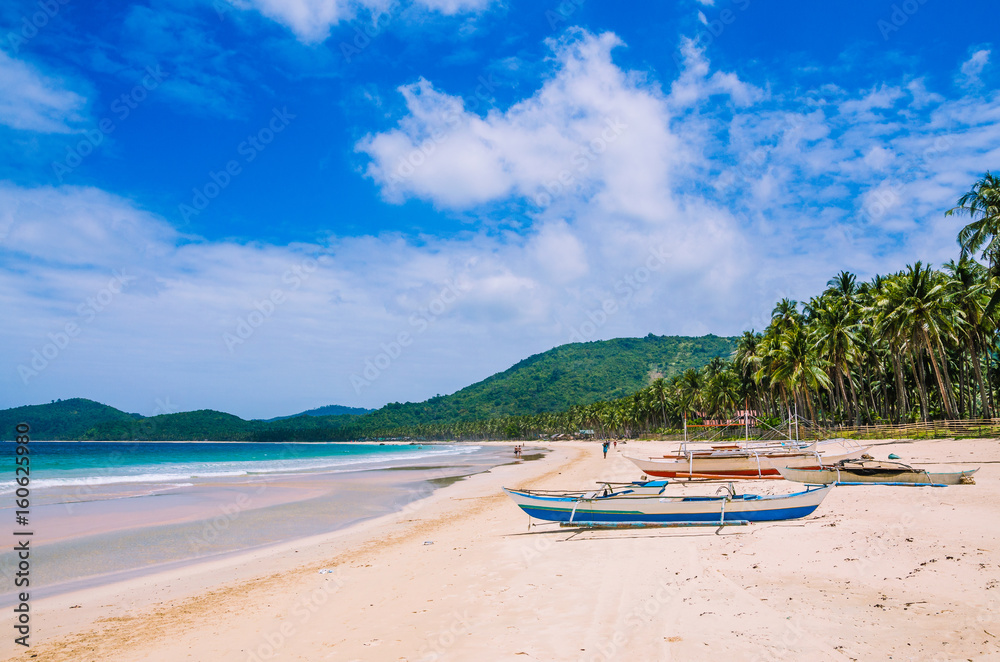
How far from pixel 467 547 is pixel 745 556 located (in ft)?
19.2

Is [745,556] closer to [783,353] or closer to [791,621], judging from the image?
[791,621]

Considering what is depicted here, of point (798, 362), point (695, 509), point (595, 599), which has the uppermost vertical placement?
point (798, 362)

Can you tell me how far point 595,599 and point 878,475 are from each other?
12.8 m

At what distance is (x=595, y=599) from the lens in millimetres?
7367

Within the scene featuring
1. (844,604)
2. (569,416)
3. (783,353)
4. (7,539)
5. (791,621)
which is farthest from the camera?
(569,416)

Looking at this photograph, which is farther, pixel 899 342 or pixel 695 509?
pixel 899 342

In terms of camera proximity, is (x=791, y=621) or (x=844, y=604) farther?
(x=844, y=604)

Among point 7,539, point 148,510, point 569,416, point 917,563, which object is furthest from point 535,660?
point 569,416

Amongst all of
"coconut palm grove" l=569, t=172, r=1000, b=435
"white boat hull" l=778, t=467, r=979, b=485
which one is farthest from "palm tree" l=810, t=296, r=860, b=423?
"white boat hull" l=778, t=467, r=979, b=485

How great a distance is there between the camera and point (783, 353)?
4450 cm

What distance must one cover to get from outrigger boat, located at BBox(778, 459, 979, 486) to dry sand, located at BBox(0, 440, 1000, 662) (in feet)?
5.21

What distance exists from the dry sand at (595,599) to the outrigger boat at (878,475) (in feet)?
5.21

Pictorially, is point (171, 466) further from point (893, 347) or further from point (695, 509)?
point (893, 347)

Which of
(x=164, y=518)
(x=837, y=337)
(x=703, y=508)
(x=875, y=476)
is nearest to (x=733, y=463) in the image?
(x=875, y=476)
